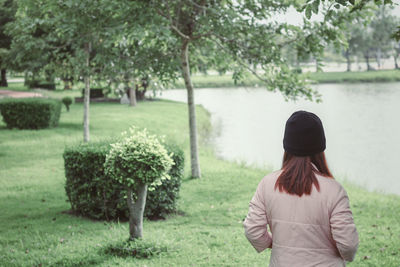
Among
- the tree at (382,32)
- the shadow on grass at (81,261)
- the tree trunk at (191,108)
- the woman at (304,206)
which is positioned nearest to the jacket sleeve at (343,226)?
the woman at (304,206)

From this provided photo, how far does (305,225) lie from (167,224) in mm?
5068

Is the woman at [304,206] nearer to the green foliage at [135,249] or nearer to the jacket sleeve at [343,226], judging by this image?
the jacket sleeve at [343,226]

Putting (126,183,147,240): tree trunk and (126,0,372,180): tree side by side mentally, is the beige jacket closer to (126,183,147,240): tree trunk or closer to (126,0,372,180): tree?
(126,183,147,240): tree trunk

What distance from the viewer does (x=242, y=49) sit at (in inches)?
419

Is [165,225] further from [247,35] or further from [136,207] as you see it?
[247,35]

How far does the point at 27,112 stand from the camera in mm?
19047

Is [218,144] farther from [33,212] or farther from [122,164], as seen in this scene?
[122,164]

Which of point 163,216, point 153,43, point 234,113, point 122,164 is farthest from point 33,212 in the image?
point 234,113

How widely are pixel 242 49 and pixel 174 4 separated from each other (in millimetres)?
2024

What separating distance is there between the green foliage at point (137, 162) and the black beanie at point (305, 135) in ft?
10.5

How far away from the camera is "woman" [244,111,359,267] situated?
261cm

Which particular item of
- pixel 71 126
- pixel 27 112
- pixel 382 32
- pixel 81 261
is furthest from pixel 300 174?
pixel 382 32

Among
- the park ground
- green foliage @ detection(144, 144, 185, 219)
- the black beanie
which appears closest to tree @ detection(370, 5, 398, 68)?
the park ground

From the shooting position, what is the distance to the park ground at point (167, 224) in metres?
5.80
